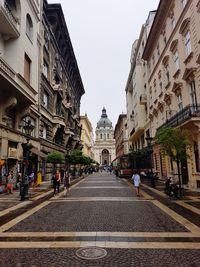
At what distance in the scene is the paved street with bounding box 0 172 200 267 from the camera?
488 centimetres

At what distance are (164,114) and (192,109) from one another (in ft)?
29.1

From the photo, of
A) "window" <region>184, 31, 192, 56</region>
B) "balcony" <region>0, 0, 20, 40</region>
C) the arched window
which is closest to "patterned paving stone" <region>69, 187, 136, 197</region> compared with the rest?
"window" <region>184, 31, 192, 56</region>

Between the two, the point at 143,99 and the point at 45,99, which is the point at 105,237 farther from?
the point at 143,99

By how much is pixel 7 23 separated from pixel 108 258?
18073 millimetres

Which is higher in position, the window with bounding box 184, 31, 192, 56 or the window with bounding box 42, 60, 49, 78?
the window with bounding box 42, 60, 49, 78

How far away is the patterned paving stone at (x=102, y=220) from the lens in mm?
7398

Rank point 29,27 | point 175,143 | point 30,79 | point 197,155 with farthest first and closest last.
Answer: point 29,27 < point 30,79 < point 197,155 < point 175,143

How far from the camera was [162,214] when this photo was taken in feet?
31.2

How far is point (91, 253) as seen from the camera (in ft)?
17.4

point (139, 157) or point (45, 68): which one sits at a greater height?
point (45, 68)

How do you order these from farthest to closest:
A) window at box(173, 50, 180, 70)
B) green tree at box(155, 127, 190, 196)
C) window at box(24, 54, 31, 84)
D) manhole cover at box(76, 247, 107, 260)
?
window at box(173, 50, 180, 70) → window at box(24, 54, 31, 84) → green tree at box(155, 127, 190, 196) → manhole cover at box(76, 247, 107, 260)

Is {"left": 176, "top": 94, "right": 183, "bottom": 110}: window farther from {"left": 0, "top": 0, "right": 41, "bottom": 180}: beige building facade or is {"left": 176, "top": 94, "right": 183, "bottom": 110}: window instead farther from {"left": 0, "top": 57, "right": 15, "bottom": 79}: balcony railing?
{"left": 0, "top": 57, "right": 15, "bottom": 79}: balcony railing

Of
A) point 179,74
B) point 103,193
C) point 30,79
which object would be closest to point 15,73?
point 30,79

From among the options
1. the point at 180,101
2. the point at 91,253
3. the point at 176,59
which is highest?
the point at 176,59
